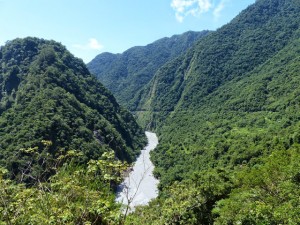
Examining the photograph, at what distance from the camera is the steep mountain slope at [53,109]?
86.3 meters

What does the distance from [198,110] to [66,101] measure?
7843 cm

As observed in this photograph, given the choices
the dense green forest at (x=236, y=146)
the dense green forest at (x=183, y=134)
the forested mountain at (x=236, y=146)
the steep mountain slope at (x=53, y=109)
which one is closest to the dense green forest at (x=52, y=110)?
the steep mountain slope at (x=53, y=109)

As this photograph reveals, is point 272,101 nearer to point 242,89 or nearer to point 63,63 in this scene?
point 242,89

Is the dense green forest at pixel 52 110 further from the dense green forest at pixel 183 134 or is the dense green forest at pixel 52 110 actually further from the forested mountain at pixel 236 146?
the forested mountain at pixel 236 146

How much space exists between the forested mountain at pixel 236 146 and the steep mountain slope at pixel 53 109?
22.1 m

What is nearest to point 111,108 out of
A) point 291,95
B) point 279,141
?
point 291,95

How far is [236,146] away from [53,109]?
5715 cm

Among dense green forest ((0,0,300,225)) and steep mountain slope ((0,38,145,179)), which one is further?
steep mountain slope ((0,38,145,179))

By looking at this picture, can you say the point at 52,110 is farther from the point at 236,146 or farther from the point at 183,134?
the point at 183,134

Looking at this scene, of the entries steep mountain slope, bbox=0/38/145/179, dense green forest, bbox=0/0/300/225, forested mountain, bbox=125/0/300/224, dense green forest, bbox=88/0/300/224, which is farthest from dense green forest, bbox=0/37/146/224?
forested mountain, bbox=125/0/300/224

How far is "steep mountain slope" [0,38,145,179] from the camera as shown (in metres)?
86.3

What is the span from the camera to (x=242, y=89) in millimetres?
153625

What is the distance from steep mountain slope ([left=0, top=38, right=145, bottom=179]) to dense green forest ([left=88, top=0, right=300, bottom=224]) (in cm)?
2220

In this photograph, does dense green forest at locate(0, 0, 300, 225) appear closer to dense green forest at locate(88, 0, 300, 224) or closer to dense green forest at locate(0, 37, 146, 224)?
dense green forest at locate(88, 0, 300, 224)
